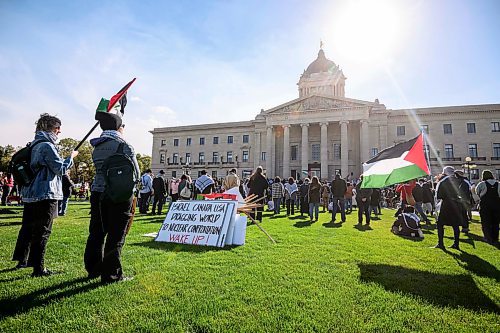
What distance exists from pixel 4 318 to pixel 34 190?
190 cm

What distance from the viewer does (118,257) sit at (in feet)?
12.3

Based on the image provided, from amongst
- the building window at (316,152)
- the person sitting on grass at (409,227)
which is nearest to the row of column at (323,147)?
the building window at (316,152)

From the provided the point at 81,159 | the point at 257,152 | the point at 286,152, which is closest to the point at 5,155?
the point at 81,159

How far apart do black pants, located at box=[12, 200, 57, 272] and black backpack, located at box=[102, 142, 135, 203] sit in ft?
4.44

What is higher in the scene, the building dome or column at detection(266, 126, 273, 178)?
the building dome

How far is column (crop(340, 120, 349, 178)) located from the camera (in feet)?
148

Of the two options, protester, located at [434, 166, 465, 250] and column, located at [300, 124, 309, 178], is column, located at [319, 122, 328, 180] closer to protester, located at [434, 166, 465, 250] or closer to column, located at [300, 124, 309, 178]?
column, located at [300, 124, 309, 178]

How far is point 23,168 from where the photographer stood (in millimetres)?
4098

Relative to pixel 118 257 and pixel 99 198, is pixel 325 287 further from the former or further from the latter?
pixel 99 198

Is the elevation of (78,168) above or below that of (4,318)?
above

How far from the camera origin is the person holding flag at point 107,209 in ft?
11.9

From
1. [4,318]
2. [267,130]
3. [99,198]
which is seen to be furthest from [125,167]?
[267,130]

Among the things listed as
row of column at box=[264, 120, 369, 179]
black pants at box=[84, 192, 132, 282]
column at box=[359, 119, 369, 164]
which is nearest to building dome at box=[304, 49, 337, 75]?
row of column at box=[264, 120, 369, 179]

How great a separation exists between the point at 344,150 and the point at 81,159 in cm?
4542
